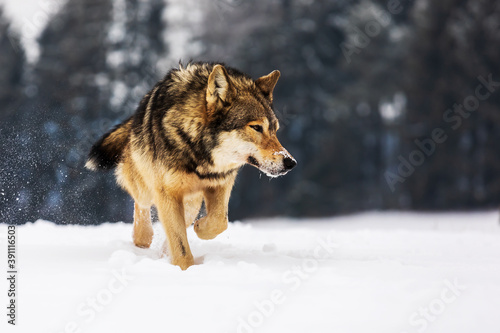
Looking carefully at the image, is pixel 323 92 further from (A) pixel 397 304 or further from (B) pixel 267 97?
(A) pixel 397 304

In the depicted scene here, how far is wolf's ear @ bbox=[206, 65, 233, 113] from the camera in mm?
4711

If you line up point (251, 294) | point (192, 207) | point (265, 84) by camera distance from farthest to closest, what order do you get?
point (192, 207) < point (265, 84) < point (251, 294)

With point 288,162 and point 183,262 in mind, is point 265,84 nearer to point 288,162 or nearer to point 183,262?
point 288,162

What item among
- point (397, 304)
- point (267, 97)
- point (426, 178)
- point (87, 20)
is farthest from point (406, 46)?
point (397, 304)

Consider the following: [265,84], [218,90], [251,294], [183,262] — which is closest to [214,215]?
[183,262]

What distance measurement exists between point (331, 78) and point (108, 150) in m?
22.0

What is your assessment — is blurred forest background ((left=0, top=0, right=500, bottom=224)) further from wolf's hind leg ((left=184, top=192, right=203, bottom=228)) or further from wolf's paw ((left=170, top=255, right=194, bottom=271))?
wolf's paw ((left=170, top=255, right=194, bottom=271))

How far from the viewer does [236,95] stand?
482cm

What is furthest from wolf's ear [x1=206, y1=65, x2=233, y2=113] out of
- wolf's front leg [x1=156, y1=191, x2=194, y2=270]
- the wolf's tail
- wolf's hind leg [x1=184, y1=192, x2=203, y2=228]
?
the wolf's tail

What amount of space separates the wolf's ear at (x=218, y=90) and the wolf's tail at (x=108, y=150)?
1.87m

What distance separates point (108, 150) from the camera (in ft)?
20.8

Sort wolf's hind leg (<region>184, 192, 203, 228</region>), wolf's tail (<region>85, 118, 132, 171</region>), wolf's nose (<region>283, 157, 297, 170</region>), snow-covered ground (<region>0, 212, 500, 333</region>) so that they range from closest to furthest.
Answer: snow-covered ground (<region>0, 212, 500, 333</region>)
wolf's nose (<region>283, 157, 297, 170</region>)
wolf's hind leg (<region>184, 192, 203, 228</region>)
wolf's tail (<region>85, 118, 132, 171</region>)

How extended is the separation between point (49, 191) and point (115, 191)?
5813 millimetres

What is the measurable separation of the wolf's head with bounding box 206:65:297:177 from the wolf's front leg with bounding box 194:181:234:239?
1.28ft
